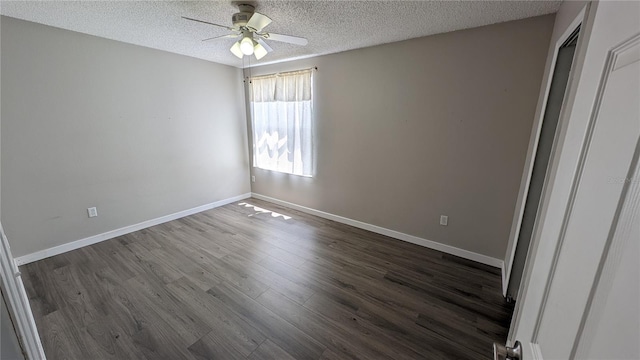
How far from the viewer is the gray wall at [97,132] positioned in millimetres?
2377

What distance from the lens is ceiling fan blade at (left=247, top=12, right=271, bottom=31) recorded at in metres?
1.83

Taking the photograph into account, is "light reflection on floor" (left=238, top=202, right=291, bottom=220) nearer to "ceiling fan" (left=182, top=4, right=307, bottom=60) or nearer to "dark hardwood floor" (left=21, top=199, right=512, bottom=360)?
"dark hardwood floor" (left=21, top=199, right=512, bottom=360)

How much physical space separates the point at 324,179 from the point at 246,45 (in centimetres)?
210

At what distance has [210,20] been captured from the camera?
2.22 meters

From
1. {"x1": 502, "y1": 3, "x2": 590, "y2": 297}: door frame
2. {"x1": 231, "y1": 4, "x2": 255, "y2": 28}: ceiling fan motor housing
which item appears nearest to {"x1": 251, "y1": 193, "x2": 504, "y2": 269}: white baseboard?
{"x1": 502, "y1": 3, "x2": 590, "y2": 297}: door frame

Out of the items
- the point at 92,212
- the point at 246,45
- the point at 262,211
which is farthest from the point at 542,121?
the point at 92,212

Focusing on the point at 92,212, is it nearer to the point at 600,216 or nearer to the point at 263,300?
the point at 263,300

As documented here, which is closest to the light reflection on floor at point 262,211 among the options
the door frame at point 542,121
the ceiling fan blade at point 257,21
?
the ceiling fan blade at point 257,21

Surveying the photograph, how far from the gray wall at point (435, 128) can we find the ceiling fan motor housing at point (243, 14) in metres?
1.50

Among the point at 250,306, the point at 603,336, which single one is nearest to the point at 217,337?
the point at 250,306

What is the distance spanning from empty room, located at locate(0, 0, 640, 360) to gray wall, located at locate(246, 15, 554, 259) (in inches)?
0.8

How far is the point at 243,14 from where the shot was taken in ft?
6.23

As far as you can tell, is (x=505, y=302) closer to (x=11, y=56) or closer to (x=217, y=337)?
(x=217, y=337)

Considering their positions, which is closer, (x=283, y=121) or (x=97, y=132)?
(x=97, y=132)
